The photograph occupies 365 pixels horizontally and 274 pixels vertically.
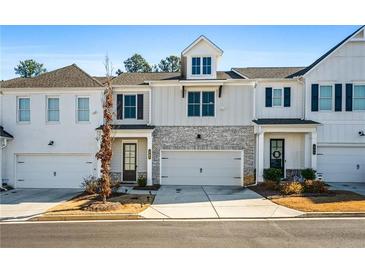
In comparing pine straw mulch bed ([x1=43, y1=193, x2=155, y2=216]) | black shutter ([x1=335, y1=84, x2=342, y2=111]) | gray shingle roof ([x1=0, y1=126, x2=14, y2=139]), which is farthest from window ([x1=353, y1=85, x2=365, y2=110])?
gray shingle roof ([x1=0, y1=126, x2=14, y2=139])

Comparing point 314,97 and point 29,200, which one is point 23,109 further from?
point 314,97

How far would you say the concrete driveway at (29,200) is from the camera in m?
10.8

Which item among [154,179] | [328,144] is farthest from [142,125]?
[328,144]

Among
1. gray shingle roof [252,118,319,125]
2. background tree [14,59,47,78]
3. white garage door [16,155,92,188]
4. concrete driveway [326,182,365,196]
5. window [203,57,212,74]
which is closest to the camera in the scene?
concrete driveway [326,182,365,196]

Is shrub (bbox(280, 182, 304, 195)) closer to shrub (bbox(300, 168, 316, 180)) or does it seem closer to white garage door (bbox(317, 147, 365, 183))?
shrub (bbox(300, 168, 316, 180))

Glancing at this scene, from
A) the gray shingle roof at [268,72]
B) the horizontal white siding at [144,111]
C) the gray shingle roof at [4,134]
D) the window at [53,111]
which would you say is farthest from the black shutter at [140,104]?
the gray shingle roof at [4,134]

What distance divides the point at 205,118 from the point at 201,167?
3088mm

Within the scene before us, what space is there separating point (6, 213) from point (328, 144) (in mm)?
17440

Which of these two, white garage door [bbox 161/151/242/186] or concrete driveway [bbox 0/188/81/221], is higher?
white garage door [bbox 161/151/242/186]

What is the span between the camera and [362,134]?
16891mm

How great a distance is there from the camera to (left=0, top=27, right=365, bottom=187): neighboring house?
55.3 ft

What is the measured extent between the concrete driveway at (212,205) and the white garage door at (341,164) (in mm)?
5665

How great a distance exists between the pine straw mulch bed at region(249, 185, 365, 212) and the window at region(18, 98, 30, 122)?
1458 centimetres

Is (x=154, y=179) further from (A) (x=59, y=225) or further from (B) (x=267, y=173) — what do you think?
(A) (x=59, y=225)
